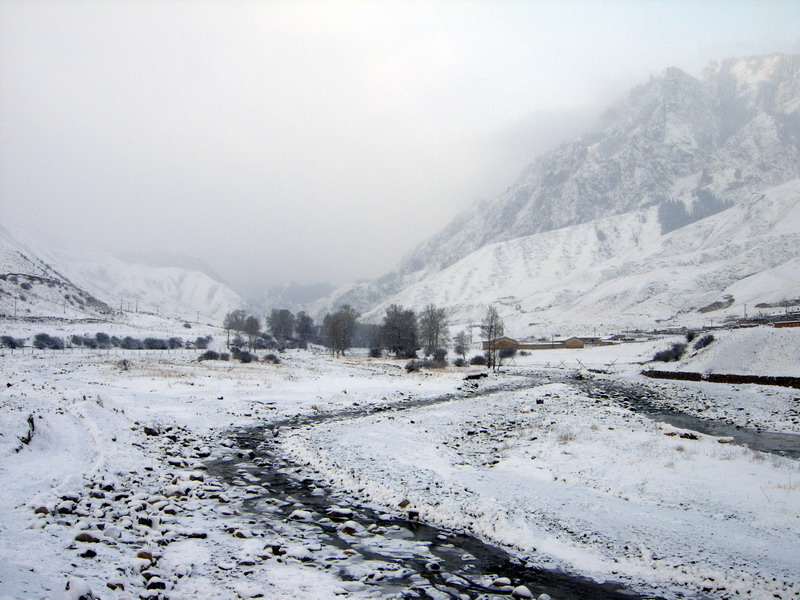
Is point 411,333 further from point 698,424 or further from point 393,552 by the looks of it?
point 393,552

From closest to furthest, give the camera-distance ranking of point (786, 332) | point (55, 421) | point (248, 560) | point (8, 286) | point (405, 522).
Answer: point (248, 560) → point (405, 522) → point (55, 421) → point (786, 332) → point (8, 286)

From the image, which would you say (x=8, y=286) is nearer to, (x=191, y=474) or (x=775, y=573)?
(x=191, y=474)

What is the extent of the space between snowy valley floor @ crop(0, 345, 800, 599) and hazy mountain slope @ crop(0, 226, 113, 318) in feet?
437

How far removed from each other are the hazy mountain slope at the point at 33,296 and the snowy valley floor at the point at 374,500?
133 meters

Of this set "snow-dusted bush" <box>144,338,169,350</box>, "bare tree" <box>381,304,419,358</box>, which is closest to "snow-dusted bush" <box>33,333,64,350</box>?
"snow-dusted bush" <box>144,338,169,350</box>

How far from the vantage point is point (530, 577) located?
8.77 meters

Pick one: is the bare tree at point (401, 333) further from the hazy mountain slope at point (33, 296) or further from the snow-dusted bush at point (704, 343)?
the hazy mountain slope at point (33, 296)

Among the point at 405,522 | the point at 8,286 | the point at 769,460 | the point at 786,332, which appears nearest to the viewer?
the point at 405,522

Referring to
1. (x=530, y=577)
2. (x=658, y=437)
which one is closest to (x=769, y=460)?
(x=658, y=437)

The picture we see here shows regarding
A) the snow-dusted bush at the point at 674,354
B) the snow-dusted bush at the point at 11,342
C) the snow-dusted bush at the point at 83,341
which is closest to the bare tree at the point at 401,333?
the snow-dusted bush at the point at 674,354

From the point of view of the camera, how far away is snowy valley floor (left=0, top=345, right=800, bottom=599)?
Result: 7.86 m

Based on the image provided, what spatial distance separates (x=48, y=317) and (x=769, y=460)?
15618cm

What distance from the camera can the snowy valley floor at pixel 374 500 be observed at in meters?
7.86

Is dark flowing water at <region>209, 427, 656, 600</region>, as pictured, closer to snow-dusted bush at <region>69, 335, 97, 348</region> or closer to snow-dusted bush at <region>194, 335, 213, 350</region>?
snow-dusted bush at <region>69, 335, 97, 348</region>
